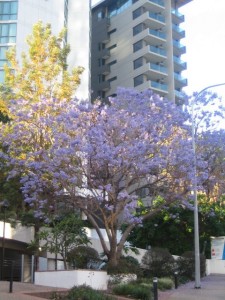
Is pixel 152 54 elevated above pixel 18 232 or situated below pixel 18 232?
above

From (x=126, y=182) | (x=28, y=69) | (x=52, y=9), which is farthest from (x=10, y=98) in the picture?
(x=52, y=9)

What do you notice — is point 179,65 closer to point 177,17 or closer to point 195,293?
point 177,17

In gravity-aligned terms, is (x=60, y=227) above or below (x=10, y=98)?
below

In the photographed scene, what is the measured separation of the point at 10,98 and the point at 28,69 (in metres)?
2.04

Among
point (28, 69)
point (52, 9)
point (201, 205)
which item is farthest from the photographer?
point (52, 9)

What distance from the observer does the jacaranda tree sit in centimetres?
1966

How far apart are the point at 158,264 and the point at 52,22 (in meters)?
39.3

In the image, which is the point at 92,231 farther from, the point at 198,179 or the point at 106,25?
the point at 106,25

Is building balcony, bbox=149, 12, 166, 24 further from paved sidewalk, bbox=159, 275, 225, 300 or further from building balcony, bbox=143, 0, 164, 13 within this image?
paved sidewalk, bbox=159, 275, 225, 300

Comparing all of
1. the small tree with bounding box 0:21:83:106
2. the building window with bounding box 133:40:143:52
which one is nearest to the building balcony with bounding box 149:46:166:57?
the building window with bounding box 133:40:143:52

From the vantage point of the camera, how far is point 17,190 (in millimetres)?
24750

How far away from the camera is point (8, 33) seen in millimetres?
52312

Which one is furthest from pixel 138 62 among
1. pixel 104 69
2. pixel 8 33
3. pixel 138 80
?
pixel 8 33

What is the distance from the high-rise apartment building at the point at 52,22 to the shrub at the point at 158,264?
31588 mm
